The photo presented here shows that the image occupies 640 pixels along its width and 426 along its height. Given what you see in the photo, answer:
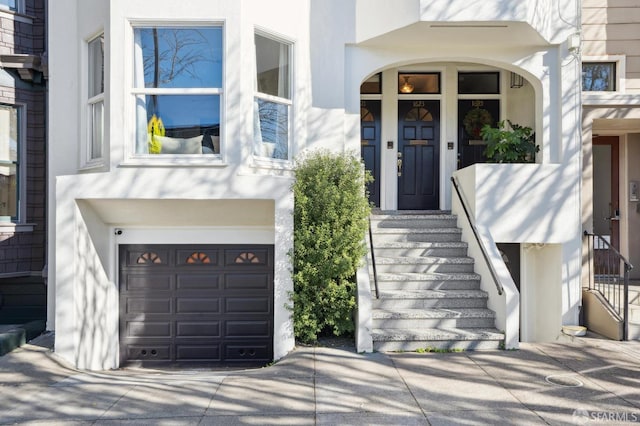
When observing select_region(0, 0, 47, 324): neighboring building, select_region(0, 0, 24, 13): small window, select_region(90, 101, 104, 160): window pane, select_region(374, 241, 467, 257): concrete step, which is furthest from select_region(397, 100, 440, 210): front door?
select_region(0, 0, 24, 13): small window

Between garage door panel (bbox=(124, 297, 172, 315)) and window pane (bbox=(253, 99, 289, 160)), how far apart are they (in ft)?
8.78

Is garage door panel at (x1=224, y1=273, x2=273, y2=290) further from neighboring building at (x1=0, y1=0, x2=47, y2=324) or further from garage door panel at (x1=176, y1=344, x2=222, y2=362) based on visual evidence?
neighboring building at (x1=0, y1=0, x2=47, y2=324)

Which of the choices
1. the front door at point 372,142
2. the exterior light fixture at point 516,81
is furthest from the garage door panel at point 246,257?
the exterior light fixture at point 516,81

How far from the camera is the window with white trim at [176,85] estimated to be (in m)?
6.68

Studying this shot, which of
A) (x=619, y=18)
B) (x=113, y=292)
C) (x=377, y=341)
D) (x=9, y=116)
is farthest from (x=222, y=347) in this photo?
(x=619, y=18)

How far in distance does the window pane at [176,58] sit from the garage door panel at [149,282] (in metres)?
2.79

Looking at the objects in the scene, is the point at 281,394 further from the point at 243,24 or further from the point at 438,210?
the point at 438,210

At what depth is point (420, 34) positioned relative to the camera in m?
7.50

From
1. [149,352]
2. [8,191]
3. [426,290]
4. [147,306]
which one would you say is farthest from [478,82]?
[8,191]

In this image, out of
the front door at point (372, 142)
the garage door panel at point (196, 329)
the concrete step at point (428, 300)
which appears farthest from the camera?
the front door at point (372, 142)

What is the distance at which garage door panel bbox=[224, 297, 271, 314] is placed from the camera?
7449mm

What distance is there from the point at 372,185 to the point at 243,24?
155 inches

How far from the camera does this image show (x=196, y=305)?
7.43m

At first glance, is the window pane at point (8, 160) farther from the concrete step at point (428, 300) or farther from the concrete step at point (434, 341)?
the concrete step at point (434, 341)
